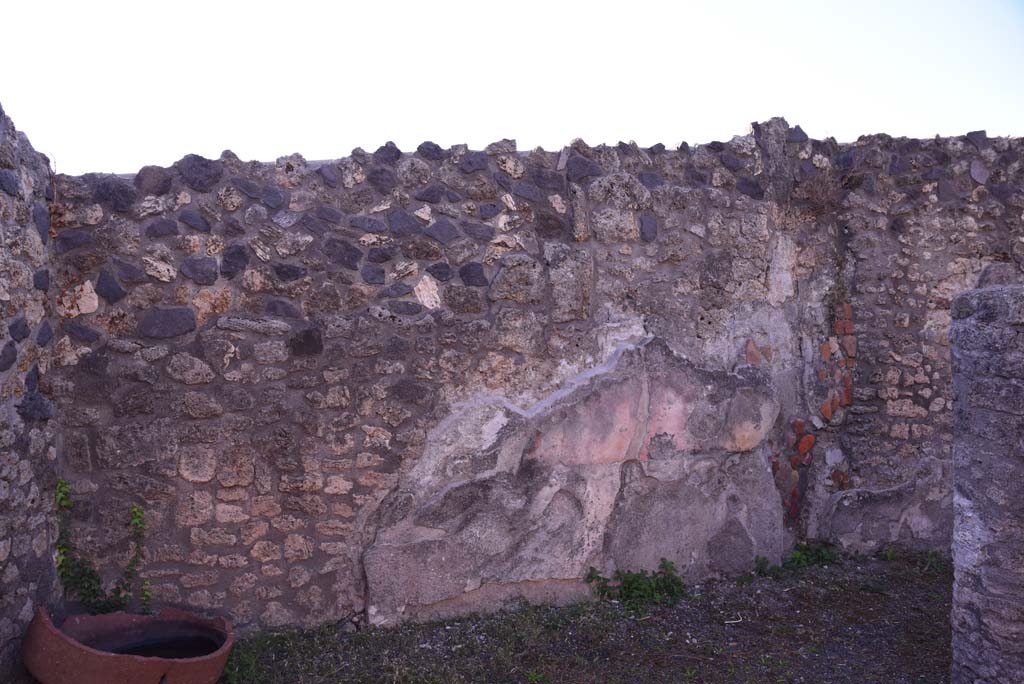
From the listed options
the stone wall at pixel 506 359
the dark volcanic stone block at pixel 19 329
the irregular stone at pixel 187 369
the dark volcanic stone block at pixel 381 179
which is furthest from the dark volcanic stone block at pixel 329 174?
the dark volcanic stone block at pixel 19 329

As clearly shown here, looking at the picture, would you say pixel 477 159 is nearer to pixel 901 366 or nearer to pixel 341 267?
pixel 341 267

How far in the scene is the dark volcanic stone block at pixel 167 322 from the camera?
337cm

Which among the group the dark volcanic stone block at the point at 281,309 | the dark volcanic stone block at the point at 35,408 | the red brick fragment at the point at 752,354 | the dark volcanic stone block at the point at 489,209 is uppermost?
the dark volcanic stone block at the point at 489,209

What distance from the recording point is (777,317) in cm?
429

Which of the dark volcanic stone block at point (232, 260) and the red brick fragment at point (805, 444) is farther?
the red brick fragment at point (805, 444)

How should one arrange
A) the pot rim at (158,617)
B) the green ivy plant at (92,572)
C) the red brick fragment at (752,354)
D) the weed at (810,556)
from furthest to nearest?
the weed at (810,556) < the red brick fragment at (752,354) < the green ivy plant at (92,572) < the pot rim at (158,617)

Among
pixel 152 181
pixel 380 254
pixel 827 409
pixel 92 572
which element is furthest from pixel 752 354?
pixel 92 572

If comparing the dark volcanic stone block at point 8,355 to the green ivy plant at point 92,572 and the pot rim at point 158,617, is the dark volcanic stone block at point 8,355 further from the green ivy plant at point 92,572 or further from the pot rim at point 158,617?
the pot rim at point 158,617

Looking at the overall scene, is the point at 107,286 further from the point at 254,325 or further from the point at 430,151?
the point at 430,151

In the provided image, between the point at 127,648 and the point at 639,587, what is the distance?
7.16 feet

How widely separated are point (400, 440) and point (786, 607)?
1.94 metres

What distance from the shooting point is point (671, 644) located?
11.4 feet

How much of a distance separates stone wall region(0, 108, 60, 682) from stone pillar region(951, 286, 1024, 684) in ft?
10.8

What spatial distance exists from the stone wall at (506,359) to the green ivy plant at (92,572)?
0.18 feet
